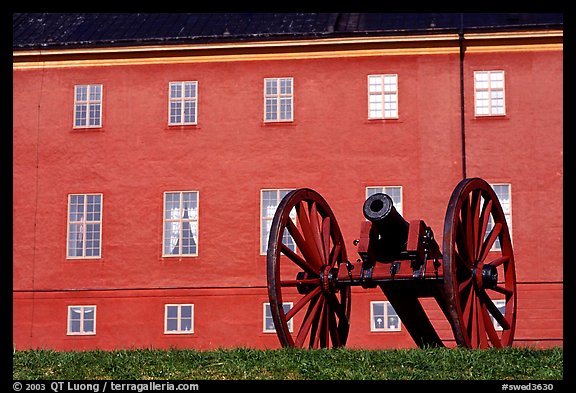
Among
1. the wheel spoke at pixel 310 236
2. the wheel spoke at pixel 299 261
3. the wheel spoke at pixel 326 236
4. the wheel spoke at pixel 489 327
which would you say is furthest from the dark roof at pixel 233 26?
the wheel spoke at pixel 489 327

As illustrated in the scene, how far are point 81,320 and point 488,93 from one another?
12.0 metres

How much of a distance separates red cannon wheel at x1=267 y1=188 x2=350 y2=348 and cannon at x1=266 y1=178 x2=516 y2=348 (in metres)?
0.01

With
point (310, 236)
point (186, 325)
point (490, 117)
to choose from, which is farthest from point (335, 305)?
point (490, 117)

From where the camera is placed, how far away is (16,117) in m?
28.9

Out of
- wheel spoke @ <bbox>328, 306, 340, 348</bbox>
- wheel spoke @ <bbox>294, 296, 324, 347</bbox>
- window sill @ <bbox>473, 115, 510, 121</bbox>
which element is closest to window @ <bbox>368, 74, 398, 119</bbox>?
window sill @ <bbox>473, 115, 510, 121</bbox>

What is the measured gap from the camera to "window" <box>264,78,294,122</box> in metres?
28.0

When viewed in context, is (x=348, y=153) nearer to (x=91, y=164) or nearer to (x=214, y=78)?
(x=214, y=78)

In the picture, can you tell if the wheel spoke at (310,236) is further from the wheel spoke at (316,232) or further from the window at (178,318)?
the window at (178,318)

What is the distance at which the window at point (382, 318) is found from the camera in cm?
2650

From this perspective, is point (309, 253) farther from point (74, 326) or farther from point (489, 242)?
point (74, 326)

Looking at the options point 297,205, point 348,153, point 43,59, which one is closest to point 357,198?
point 348,153

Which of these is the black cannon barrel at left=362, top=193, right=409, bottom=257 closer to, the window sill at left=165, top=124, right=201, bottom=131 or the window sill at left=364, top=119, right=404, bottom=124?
the window sill at left=364, top=119, right=404, bottom=124

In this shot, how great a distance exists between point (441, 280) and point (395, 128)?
44.3 ft

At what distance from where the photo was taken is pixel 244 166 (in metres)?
27.7
